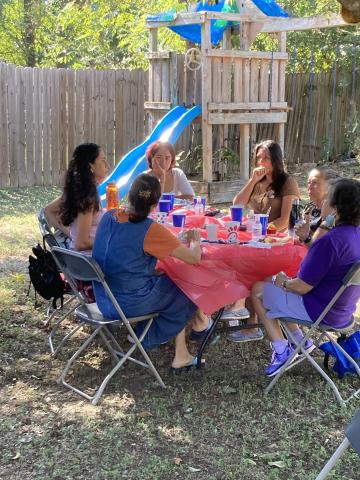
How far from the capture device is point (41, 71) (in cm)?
1110

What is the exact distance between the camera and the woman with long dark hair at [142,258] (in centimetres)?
368

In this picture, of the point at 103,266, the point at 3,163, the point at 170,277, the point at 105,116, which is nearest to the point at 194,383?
the point at 170,277

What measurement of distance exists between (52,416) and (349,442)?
2.08 metres

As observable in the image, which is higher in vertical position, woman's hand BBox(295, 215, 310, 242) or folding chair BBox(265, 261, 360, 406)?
woman's hand BBox(295, 215, 310, 242)

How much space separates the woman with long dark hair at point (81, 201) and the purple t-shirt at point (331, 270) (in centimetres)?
154

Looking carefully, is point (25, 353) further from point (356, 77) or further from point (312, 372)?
point (356, 77)

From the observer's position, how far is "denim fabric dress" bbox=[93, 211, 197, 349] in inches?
146

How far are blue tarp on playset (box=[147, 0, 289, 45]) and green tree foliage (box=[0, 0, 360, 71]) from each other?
6.91 ft

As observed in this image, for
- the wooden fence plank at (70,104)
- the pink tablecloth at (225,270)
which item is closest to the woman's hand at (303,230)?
the pink tablecloth at (225,270)

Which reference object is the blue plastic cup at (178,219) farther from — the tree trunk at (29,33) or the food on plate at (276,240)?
the tree trunk at (29,33)

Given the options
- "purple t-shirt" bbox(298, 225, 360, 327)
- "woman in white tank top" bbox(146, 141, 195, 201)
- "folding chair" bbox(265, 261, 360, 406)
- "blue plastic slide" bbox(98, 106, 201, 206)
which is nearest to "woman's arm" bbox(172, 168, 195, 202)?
"woman in white tank top" bbox(146, 141, 195, 201)

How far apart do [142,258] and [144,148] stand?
5124mm

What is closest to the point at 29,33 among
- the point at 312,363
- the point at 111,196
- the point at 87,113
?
the point at 87,113

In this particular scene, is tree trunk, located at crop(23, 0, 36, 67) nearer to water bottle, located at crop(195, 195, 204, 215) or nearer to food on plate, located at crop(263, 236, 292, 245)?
water bottle, located at crop(195, 195, 204, 215)
